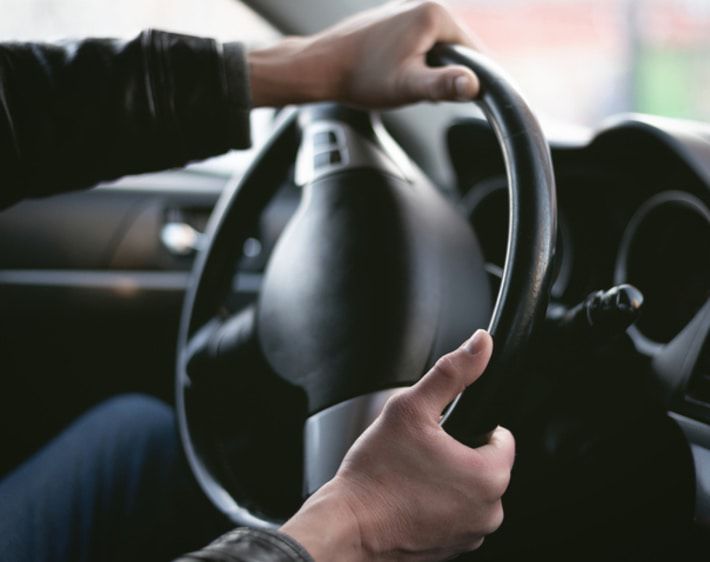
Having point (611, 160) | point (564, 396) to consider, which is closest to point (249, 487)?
point (564, 396)

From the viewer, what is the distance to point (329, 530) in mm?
556

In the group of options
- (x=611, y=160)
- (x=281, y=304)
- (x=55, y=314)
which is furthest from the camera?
(x=55, y=314)

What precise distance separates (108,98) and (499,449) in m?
0.55

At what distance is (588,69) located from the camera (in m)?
6.63

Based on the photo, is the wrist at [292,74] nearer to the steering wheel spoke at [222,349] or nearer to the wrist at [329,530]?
the steering wheel spoke at [222,349]

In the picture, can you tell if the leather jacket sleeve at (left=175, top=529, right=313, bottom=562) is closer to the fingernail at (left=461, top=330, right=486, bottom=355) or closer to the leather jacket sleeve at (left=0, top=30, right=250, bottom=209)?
the fingernail at (left=461, top=330, right=486, bottom=355)

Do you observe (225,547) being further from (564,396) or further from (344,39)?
(344,39)

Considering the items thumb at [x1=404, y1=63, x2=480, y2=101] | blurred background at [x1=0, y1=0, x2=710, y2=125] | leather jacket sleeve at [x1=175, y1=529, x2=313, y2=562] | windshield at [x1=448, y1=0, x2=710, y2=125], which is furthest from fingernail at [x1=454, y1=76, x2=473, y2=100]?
windshield at [x1=448, y1=0, x2=710, y2=125]

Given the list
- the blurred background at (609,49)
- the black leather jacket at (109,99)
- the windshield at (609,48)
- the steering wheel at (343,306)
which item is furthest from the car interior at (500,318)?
the windshield at (609,48)

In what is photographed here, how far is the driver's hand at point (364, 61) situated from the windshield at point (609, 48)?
5.13 m

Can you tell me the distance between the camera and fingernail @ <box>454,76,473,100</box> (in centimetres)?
73

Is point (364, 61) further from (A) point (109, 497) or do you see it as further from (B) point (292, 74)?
(A) point (109, 497)

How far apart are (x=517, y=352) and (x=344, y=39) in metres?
0.50

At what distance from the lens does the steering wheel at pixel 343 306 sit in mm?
590
